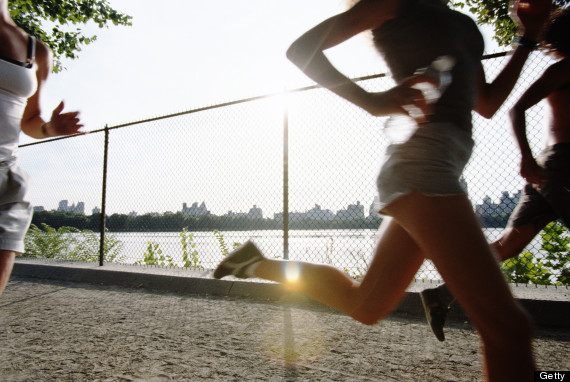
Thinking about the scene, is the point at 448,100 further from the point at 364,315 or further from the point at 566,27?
the point at 566,27

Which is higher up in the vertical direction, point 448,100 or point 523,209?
point 448,100

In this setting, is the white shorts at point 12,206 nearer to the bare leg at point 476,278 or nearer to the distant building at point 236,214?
the bare leg at point 476,278

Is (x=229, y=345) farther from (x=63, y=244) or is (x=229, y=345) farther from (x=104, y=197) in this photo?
(x=63, y=244)

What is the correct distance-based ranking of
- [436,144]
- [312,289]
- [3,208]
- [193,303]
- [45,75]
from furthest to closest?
[193,303] → [45,75] → [312,289] → [3,208] → [436,144]

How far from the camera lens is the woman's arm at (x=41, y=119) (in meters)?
1.72

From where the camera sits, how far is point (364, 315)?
4.51 feet

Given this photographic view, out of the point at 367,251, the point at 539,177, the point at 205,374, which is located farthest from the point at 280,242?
the point at 539,177

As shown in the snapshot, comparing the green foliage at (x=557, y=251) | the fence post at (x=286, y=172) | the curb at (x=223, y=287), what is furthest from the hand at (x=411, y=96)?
the green foliage at (x=557, y=251)

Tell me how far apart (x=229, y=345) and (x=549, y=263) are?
338cm

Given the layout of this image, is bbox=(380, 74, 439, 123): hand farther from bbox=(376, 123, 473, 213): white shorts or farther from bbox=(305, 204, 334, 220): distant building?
bbox=(305, 204, 334, 220): distant building

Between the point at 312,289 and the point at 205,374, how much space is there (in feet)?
2.82

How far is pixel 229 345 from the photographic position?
2.31 metres

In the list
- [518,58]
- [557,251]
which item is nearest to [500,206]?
[557,251]

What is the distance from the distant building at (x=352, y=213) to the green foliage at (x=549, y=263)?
1713mm
